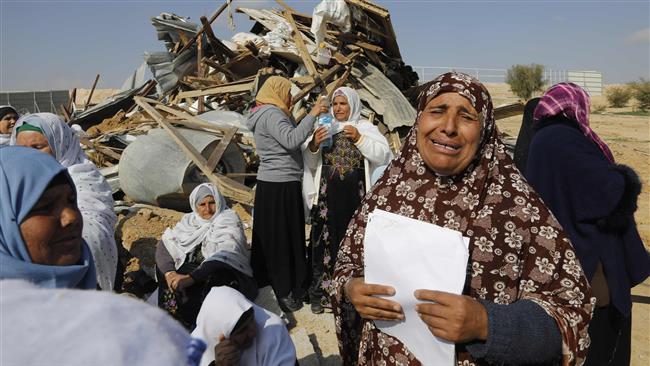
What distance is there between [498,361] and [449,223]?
426 millimetres

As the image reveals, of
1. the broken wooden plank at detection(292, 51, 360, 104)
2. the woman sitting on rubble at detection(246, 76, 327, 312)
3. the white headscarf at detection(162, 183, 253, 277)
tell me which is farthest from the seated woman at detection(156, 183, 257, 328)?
the broken wooden plank at detection(292, 51, 360, 104)

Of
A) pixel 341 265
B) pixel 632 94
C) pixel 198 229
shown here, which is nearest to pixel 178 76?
pixel 198 229

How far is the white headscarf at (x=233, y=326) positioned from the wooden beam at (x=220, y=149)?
399 centimetres

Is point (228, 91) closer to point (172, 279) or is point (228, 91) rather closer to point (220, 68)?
point (220, 68)

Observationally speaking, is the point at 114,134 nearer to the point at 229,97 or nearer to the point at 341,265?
the point at 229,97

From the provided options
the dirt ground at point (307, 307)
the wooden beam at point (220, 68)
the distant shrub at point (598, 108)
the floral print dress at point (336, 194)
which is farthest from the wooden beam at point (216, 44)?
the distant shrub at point (598, 108)

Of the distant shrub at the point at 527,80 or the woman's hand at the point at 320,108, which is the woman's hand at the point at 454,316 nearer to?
the woman's hand at the point at 320,108

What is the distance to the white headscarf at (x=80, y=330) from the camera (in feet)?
2.44

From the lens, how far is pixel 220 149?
6.50 metres

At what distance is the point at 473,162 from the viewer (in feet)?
5.07

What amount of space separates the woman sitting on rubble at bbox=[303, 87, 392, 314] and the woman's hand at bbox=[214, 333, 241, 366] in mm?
1624

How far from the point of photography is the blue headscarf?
3.83 ft

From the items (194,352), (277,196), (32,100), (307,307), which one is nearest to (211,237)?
(277,196)

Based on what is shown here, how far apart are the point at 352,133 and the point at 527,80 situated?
34.4 m
